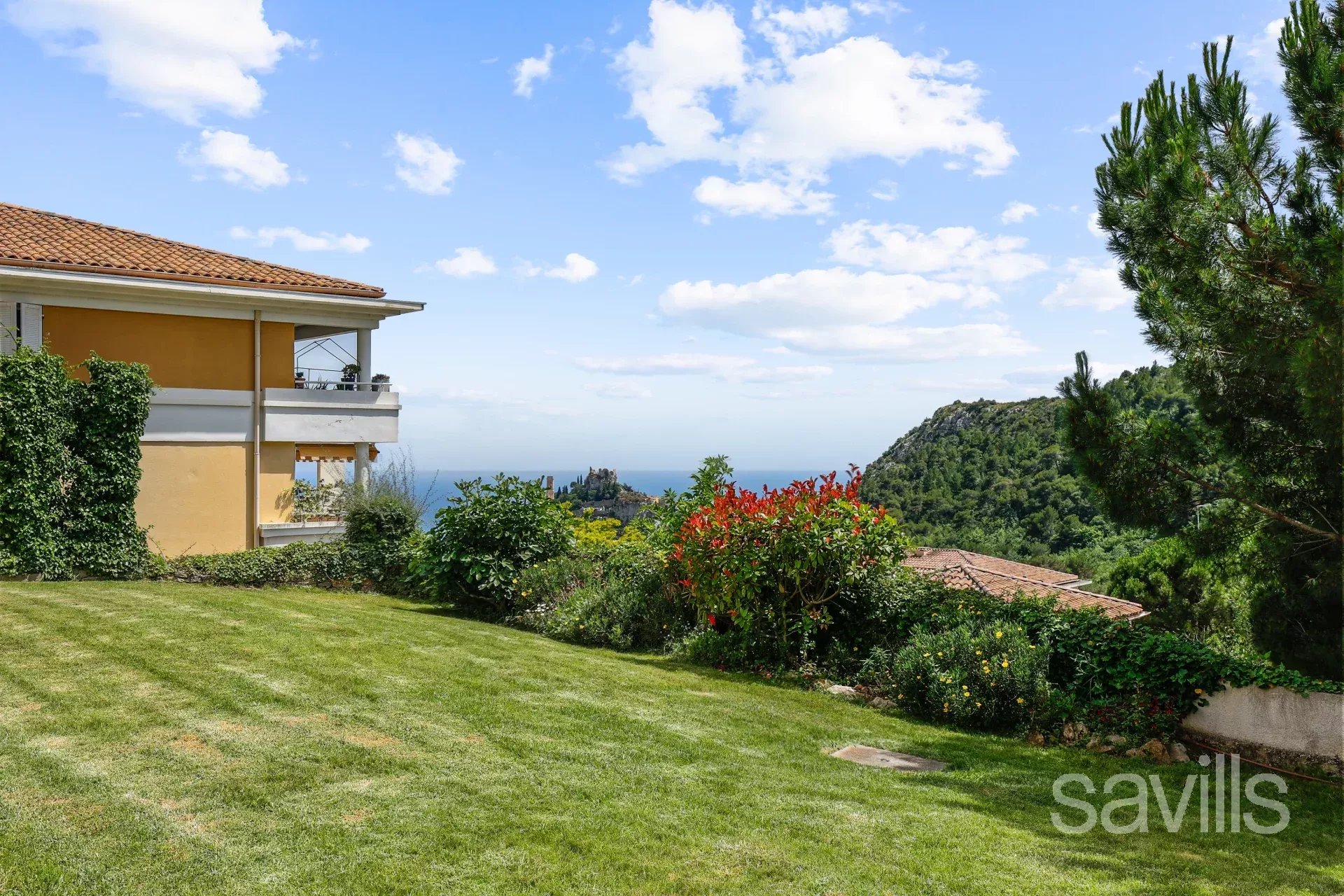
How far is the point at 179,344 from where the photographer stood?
17297 mm

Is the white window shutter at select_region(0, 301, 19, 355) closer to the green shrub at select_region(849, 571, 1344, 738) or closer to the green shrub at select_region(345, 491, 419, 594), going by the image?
the green shrub at select_region(345, 491, 419, 594)

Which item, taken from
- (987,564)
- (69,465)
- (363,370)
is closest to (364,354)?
(363,370)

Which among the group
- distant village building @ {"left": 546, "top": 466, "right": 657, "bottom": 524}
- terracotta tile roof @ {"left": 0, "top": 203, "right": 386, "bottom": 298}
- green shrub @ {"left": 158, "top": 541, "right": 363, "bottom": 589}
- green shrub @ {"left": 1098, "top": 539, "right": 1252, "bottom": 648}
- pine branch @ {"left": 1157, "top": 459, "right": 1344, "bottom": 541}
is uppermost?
terracotta tile roof @ {"left": 0, "top": 203, "right": 386, "bottom": 298}

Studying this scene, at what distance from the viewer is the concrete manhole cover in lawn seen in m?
6.84

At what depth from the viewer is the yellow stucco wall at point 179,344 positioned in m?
16.5

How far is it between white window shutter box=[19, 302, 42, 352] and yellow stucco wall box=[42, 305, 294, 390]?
22cm

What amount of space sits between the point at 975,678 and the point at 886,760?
1903 mm

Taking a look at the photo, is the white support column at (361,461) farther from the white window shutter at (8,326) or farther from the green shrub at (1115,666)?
the green shrub at (1115,666)

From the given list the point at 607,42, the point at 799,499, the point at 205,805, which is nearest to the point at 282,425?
the point at 607,42

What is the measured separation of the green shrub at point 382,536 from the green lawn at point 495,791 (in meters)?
6.73

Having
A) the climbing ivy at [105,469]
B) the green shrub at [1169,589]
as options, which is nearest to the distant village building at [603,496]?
the climbing ivy at [105,469]

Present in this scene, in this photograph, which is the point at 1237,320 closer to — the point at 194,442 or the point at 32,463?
the point at 32,463

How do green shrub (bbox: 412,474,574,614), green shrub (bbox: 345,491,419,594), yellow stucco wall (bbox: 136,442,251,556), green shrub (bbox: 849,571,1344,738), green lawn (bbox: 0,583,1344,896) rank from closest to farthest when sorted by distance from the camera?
green lawn (bbox: 0,583,1344,896), green shrub (bbox: 849,571,1344,738), green shrub (bbox: 412,474,574,614), green shrub (bbox: 345,491,419,594), yellow stucco wall (bbox: 136,442,251,556)

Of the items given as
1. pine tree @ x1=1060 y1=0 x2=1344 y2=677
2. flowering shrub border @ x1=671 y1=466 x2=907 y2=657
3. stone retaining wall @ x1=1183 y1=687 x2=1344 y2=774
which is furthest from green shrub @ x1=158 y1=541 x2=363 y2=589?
stone retaining wall @ x1=1183 y1=687 x2=1344 y2=774
